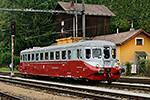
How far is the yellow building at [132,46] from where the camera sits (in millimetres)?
30219

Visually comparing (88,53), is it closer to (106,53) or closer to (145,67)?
(106,53)

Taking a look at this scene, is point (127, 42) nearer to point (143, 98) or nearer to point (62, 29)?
point (62, 29)

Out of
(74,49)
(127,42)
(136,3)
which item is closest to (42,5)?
(136,3)

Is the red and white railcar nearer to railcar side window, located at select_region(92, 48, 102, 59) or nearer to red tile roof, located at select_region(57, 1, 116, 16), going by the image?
railcar side window, located at select_region(92, 48, 102, 59)

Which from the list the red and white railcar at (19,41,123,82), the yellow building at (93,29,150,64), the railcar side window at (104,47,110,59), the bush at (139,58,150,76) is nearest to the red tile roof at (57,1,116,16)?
the yellow building at (93,29,150,64)

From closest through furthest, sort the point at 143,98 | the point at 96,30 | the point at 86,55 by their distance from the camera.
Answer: the point at 143,98, the point at 86,55, the point at 96,30

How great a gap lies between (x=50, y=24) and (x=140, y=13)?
20.1 m

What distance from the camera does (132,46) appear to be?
31031 millimetres

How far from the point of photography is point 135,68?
26.7 meters

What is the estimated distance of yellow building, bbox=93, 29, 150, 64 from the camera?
3022 cm

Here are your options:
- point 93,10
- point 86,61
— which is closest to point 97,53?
point 86,61

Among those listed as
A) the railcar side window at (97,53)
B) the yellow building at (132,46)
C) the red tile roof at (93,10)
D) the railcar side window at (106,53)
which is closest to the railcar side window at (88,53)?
the railcar side window at (97,53)

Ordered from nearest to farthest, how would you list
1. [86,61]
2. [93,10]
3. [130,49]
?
[86,61] < [130,49] < [93,10]

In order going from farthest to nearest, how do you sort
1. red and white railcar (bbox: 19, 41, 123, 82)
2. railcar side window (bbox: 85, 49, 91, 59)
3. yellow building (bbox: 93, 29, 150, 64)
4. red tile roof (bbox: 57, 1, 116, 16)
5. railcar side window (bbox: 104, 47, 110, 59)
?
red tile roof (bbox: 57, 1, 116, 16) < yellow building (bbox: 93, 29, 150, 64) < railcar side window (bbox: 104, 47, 110, 59) < railcar side window (bbox: 85, 49, 91, 59) < red and white railcar (bbox: 19, 41, 123, 82)
